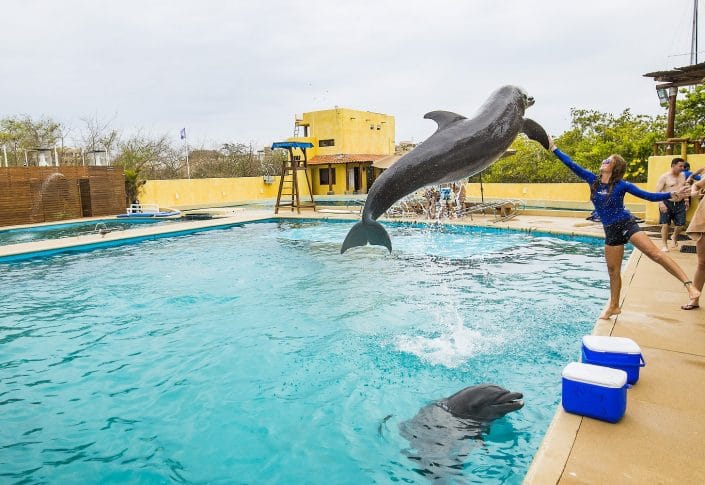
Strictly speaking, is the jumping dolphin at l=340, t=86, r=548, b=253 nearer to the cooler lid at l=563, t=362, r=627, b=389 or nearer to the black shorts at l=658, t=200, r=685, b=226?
the cooler lid at l=563, t=362, r=627, b=389

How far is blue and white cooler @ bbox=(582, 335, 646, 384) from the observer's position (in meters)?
3.06

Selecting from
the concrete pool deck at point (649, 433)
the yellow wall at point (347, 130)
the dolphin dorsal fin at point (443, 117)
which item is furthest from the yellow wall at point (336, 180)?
the concrete pool deck at point (649, 433)

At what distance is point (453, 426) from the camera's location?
365 centimetres

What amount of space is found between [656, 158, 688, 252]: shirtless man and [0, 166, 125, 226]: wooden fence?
20575mm

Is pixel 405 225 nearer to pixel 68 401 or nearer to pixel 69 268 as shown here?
pixel 69 268

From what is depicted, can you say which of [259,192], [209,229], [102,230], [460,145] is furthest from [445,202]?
[259,192]

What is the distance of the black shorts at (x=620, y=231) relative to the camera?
14.6 ft

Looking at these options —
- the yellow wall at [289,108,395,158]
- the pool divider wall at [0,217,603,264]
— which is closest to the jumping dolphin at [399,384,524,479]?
the pool divider wall at [0,217,603,264]

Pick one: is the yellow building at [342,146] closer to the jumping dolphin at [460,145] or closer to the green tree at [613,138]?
the green tree at [613,138]

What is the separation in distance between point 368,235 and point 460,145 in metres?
1.28

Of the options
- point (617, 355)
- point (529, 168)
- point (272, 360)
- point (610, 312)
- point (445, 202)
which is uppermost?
point (529, 168)

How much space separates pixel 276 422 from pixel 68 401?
7.40ft

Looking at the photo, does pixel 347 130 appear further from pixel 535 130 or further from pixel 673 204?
pixel 535 130

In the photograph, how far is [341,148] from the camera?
116ft
